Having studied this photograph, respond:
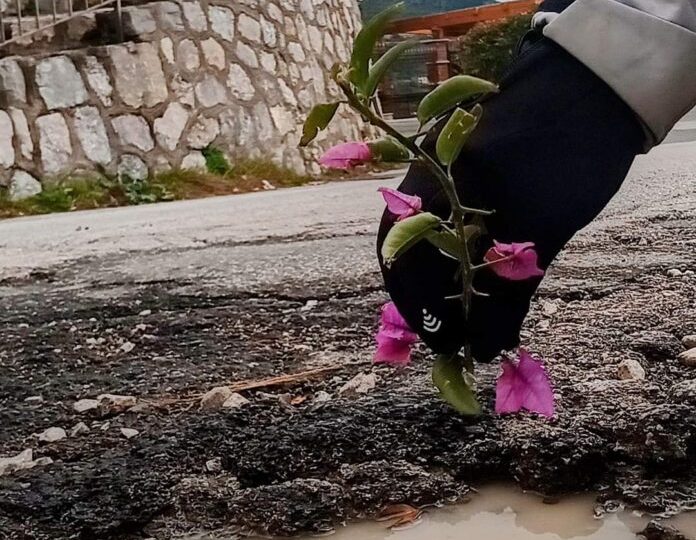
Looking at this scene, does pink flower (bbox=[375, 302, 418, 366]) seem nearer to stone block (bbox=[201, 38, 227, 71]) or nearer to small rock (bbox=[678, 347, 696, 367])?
small rock (bbox=[678, 347, 696, 367])

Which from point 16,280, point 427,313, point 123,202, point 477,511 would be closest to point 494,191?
point 427,313

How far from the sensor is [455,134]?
504 millimetres

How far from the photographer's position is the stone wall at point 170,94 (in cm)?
405

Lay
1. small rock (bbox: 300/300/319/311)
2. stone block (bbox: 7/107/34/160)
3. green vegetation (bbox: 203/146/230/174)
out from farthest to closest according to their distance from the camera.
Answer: green vegetation (bbox: 203/146/230/174), stone block (bbox: 7/107/34/160), small rock (bbox: 300/300/319/311)

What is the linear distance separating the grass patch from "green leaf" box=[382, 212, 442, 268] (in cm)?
349

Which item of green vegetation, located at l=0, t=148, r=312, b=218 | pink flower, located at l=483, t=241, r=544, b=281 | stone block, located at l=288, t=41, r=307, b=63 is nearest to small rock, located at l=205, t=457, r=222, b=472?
pink flower, located at l=483, t=241, r=544, b=281

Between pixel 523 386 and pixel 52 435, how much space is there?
0.46 metres

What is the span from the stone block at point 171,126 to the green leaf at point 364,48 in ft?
13.6

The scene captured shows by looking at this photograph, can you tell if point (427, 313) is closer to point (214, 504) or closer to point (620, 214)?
point (214, 504)

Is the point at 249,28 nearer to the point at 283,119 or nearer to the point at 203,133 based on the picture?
the point at 283,119

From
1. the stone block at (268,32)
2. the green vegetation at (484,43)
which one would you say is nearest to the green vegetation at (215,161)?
the stone block at (268,32)

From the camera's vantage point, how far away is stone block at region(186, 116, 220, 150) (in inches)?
186

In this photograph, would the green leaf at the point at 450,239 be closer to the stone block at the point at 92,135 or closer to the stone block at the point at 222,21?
the stone block at the point at 92,135

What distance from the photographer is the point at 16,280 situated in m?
1.86
